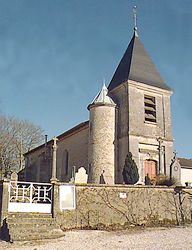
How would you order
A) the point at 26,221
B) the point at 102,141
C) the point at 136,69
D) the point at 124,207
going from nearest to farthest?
the point at 26,221, the point at 124,207, the point at 102,141, the point at 136,69

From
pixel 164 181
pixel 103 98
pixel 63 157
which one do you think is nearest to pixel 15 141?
pixel 63 157

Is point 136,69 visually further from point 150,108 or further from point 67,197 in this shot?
point 67,197

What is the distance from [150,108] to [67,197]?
13748 millimetres

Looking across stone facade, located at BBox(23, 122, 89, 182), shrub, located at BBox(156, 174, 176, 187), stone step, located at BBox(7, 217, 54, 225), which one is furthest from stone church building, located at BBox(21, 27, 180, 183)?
stone step, located at BBox(7, 217, 54, 225)

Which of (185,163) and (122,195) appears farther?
(185,163)

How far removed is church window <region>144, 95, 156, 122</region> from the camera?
26609mm

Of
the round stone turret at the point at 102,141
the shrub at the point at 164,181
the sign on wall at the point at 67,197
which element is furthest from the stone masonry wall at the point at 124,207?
the round stone turret at the point at 102,141

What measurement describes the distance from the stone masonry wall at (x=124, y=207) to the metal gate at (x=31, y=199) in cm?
75

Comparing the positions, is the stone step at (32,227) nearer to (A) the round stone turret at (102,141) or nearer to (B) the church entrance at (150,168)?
(A) the round stone turret at (102,141)

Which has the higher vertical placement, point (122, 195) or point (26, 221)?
point (122, 195)

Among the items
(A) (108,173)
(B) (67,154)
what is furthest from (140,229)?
(B) (67,154)

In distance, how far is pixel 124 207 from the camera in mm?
16297

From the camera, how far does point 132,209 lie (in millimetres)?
16453

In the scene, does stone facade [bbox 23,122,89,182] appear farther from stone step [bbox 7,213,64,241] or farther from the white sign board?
stone step [bbox 7,213,64,241]
